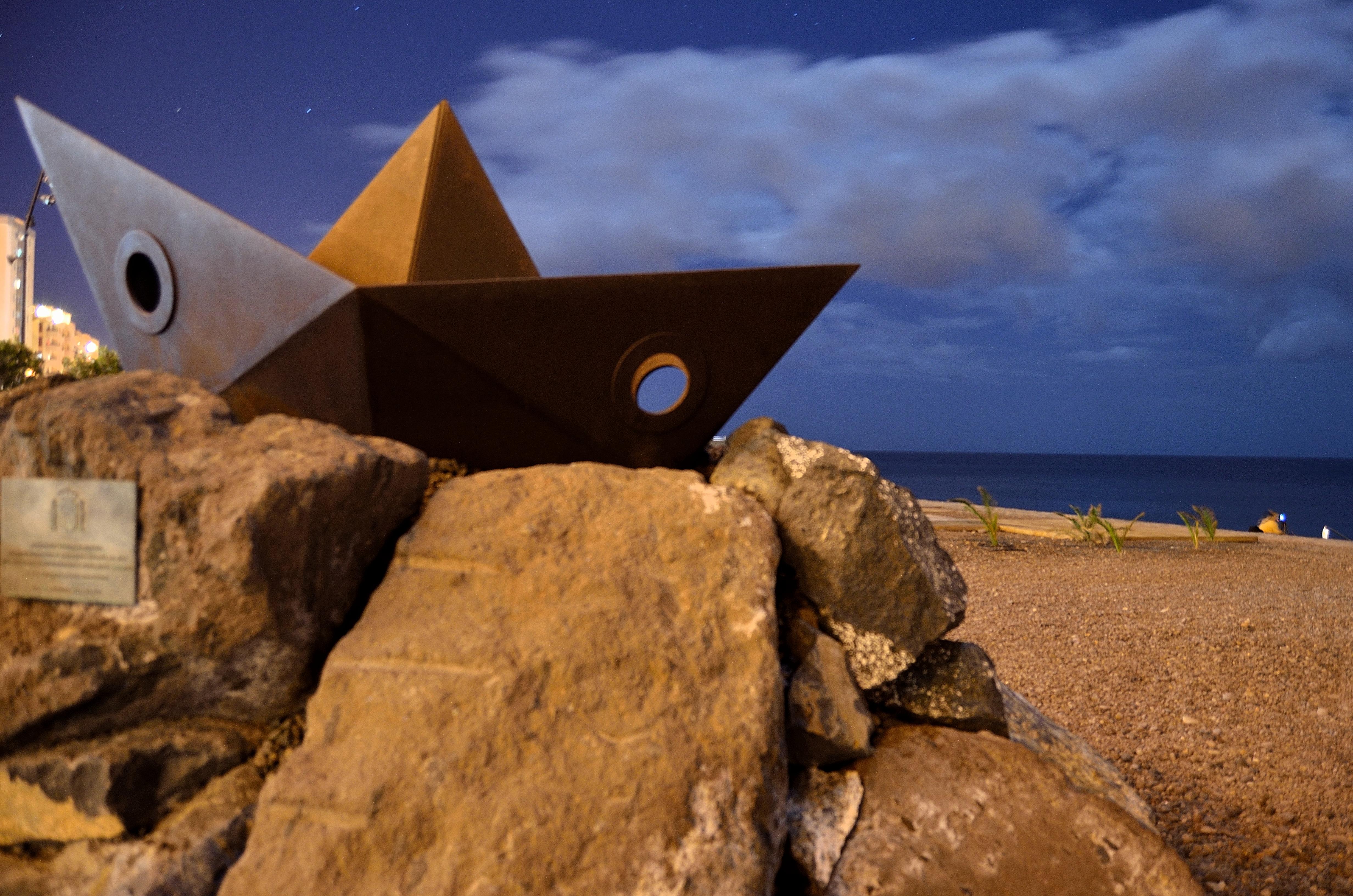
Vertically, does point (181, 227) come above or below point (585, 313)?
above

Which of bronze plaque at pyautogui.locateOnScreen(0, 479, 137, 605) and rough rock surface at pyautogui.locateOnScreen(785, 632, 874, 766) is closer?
bronze plaque at pyautogui.locateOnScreen(0, 479, 137, 605)

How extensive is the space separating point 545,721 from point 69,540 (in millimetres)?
1383

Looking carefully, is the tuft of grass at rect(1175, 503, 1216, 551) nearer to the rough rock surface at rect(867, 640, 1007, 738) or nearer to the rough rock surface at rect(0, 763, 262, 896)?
the rough rock surface at rect(867, 640, 1007, 738)

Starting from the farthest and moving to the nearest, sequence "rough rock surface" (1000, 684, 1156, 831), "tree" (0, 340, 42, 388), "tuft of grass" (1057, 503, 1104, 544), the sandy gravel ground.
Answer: "tree" (0, 340, 42, 388)
"tuft of grass" (1057, 503, 1104, 544)
the sandy gravel ground
"rough rock surface" (1000, 684, 1156, 831)

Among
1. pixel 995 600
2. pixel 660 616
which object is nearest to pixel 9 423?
pixel 660 616

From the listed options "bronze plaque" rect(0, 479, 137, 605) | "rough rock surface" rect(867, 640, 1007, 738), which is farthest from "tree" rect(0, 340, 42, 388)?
"rough rock surface" rect(867, 640, 1007, 738)

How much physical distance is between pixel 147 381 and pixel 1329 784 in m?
5.07

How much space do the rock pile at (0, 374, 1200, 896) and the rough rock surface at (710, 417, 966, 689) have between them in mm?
13

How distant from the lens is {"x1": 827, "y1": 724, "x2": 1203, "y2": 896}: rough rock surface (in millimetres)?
2297

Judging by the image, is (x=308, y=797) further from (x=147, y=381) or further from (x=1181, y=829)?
(x=1181, y=829)

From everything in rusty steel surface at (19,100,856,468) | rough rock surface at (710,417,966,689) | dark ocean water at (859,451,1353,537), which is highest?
rusty steel surface at (19,100,856,468)

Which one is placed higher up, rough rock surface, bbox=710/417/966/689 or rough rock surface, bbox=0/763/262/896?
rough rock surface, bbox=710/417/966/689

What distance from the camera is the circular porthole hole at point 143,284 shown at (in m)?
3.30

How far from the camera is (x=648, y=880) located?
188cm
